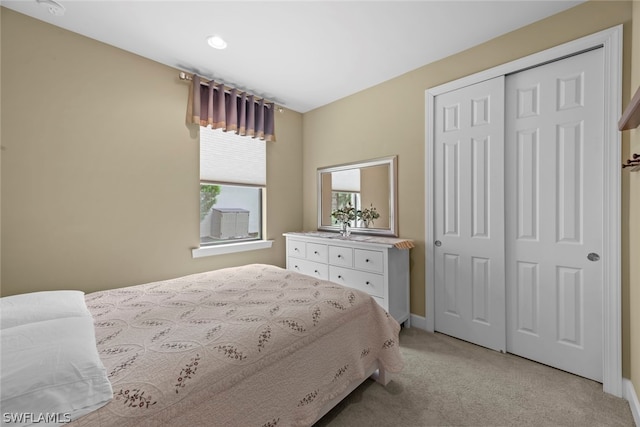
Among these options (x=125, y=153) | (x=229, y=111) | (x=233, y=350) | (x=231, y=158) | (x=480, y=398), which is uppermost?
(x=229, y=111)

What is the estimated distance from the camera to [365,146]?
3.23 m

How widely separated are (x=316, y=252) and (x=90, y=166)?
7.54ft


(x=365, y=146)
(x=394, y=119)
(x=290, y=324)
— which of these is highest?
(x=394, y=119)

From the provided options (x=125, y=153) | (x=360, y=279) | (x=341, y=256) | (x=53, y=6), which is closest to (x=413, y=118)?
(x=341, y=256)

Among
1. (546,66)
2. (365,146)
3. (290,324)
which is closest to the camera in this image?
(290,324)

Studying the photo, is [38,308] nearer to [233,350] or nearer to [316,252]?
[233,350]

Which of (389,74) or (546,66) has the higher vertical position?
(389,74)

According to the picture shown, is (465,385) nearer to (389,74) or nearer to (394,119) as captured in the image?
(394,119)

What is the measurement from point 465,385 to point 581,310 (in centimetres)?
101

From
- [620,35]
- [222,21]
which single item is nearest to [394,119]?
[620,35]

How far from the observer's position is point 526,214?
217 centimetres

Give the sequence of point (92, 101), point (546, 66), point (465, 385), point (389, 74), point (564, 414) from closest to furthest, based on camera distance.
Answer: point (564, 414) < point (465, 385) < point (546, 66) < point (92, 101) < point (389, 74)

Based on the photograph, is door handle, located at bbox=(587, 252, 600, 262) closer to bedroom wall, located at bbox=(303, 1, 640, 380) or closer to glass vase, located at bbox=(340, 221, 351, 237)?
bedroom wall, located at bbox=(303, 1, 640, 380)

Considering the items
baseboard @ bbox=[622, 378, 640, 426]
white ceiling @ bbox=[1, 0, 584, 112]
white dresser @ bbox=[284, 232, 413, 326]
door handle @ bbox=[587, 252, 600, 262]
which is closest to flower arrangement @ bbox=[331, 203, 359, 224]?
white dresser @ bbox=[284, 232, 413, 326]
